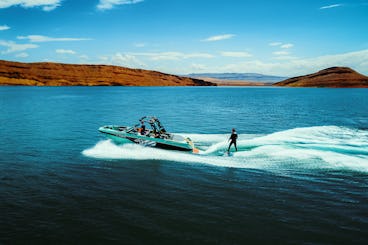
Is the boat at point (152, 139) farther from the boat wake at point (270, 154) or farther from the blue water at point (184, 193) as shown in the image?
the blue water at point (184, 193)

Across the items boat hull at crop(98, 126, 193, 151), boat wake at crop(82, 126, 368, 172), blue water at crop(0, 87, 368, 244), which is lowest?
blue water at crop(0, 87, 368, 244)

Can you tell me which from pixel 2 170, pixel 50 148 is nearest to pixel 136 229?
pixel 2 170

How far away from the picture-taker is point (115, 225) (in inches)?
467

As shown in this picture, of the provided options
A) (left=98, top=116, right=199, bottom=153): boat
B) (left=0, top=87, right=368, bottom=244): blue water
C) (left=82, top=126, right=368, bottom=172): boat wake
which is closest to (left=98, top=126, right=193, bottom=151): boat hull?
(left=98, top=116, right=199, bottom=153): boat

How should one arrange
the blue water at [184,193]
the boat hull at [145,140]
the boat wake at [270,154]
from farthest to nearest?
the boat hull at [145,140] → the boat wake at [270,154] → the blue water at [184,193]

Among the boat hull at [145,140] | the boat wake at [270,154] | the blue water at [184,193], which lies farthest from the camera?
the boat hull at [145,140]

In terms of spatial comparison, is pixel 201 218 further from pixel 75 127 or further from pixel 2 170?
pixel 75 127

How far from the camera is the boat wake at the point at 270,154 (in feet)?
66.0

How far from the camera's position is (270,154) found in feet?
73.4

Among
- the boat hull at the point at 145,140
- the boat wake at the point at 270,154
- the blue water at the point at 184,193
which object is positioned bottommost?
the blue water at the point at 184,193

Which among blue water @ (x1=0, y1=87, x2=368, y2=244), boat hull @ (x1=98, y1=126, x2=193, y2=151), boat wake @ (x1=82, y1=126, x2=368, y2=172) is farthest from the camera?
boat hull @ (x1=98, y1=126, x2=193, y2=151)

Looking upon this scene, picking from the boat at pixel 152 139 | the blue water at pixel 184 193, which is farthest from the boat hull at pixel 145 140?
the blue water at pixel 184 193

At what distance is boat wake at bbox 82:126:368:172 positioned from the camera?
20109 millimetres

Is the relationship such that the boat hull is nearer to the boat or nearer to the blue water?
the boat
